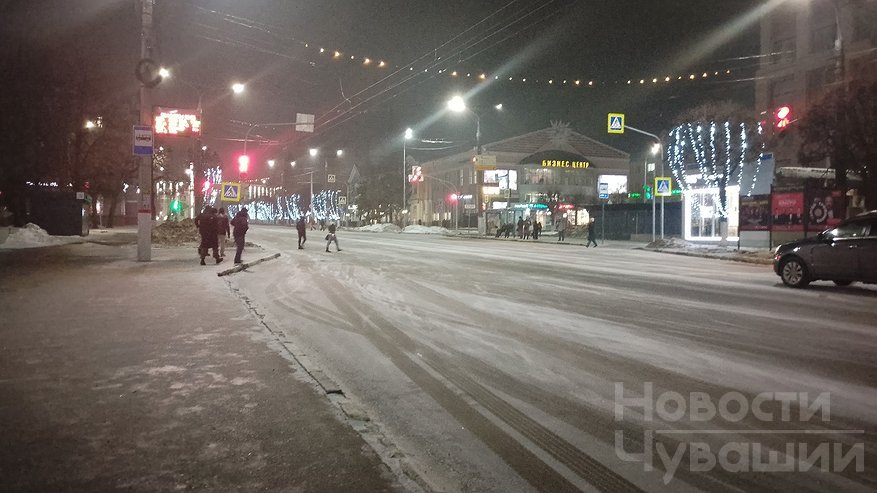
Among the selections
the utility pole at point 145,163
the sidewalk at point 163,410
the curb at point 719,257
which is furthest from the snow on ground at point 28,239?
the curb at point 719,257

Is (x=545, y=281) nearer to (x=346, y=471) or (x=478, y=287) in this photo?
(x=478, y=287)

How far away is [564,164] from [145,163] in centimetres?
6184

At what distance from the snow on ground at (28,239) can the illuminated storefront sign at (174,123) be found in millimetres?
11646

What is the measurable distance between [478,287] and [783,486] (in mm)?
10968

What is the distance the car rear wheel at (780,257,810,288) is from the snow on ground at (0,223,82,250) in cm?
2986

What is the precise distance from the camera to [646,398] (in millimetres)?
5973

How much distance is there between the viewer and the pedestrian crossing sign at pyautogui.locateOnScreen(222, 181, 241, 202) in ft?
78.1

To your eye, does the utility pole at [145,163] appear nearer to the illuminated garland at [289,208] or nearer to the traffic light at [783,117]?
the traffic light at [783,117]

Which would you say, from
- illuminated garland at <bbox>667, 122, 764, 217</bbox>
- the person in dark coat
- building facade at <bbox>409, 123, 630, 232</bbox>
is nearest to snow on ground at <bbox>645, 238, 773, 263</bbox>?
illuminated garland at <bbox>667, 122, 764, 217</bbox>

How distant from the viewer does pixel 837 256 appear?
13953 millimetres

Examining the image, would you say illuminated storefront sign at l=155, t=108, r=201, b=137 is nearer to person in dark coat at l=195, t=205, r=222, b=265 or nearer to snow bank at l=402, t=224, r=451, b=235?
person in dark coat at l=195, t=205, r=222, b=265

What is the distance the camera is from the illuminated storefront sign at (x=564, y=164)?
76000 mm

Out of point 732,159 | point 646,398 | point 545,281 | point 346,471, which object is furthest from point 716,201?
point 346,471

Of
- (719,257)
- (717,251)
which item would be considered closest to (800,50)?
(717,251)
